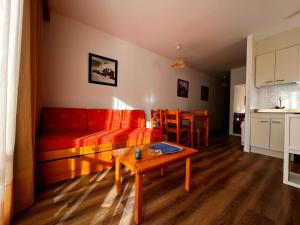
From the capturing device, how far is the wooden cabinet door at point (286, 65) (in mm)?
2479

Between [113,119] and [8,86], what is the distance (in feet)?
5.68

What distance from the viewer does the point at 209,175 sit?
1.82m

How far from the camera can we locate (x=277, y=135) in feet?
8.28

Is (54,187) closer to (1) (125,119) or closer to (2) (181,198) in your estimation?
(2) (181,198)

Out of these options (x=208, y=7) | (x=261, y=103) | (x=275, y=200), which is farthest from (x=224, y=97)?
(x=275, y=200)

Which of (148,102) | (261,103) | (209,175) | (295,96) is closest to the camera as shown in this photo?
(209,175)

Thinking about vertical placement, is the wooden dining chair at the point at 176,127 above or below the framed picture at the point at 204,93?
below

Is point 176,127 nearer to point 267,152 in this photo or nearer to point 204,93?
point 267,152

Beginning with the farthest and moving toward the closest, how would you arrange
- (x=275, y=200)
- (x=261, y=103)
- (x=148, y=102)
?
(x=148, y=102) < (x=261, y=103) < (x=275, y=200)

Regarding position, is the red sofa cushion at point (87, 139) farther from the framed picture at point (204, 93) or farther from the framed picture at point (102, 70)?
the framed picture at point (204, 93)

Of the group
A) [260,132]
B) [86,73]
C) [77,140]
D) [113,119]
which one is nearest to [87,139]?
[77,140]

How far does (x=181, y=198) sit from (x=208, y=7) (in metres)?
2.56

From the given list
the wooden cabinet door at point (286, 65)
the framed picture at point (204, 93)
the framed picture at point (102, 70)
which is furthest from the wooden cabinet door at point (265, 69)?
the framed picture at point (102, 70)

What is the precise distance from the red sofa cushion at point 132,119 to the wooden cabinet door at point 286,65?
285 cm
